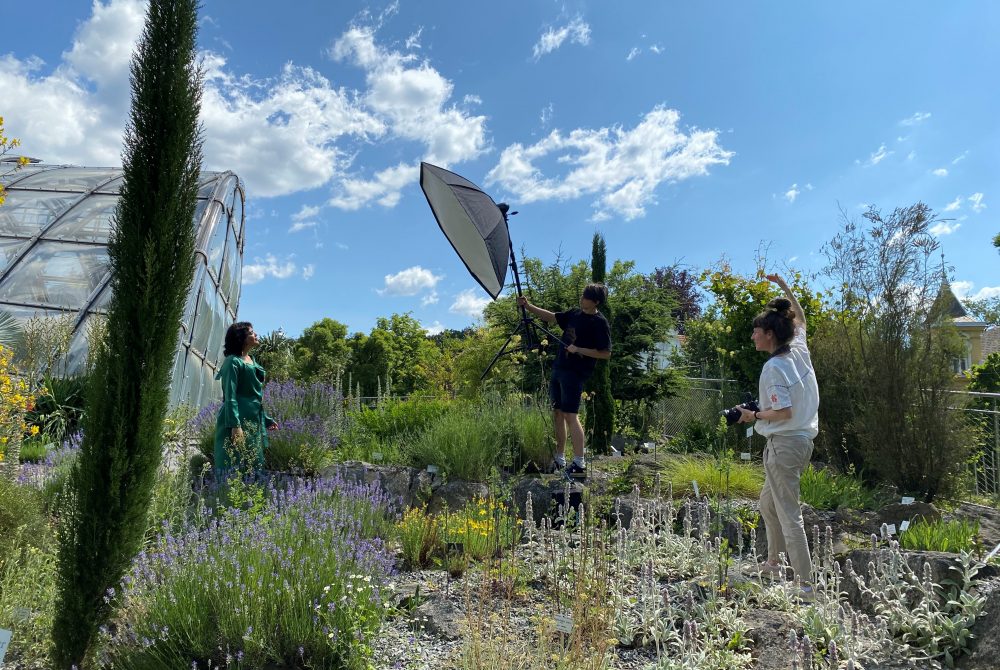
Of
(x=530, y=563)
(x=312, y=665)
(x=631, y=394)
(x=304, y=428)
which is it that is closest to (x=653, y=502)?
(x=530, y=563)

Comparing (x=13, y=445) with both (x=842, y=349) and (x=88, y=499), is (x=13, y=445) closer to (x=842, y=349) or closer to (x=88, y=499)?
(x=88, y=499)

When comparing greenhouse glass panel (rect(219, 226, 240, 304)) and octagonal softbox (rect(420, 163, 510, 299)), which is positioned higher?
greenhouse glass panel (rect(219, 226, 240, 304))

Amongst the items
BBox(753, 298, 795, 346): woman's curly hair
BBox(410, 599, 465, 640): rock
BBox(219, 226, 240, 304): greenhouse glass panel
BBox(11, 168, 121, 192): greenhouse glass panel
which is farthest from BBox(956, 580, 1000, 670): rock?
BBox(11, 168, 121, 192): greenhouse glass panel

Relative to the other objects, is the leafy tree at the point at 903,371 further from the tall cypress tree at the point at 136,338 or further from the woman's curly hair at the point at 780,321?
the tall cypress tree at the point at 136,338

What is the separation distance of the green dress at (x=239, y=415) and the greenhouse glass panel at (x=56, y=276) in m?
8.65

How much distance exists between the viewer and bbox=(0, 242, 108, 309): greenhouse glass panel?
11.8 meters

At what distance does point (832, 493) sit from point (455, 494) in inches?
131

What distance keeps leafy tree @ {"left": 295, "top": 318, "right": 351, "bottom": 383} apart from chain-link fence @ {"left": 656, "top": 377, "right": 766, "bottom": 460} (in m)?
12.1

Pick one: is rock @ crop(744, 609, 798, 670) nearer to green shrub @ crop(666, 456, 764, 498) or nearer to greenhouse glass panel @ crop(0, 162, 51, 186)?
green shrub @ crop(666, 456, 764, 498)

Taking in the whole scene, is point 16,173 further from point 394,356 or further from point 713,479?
point 713,479

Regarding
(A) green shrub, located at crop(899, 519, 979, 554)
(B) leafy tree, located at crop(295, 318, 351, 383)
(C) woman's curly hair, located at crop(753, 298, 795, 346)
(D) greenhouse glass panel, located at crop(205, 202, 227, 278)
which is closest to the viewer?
(C) woman's curly hair, located at crop(753, 298, 795, 346)

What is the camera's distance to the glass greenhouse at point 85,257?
38.6 feet

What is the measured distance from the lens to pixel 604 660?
241 cm

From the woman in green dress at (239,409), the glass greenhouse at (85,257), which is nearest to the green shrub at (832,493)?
the woman in green dress at (239,409)
